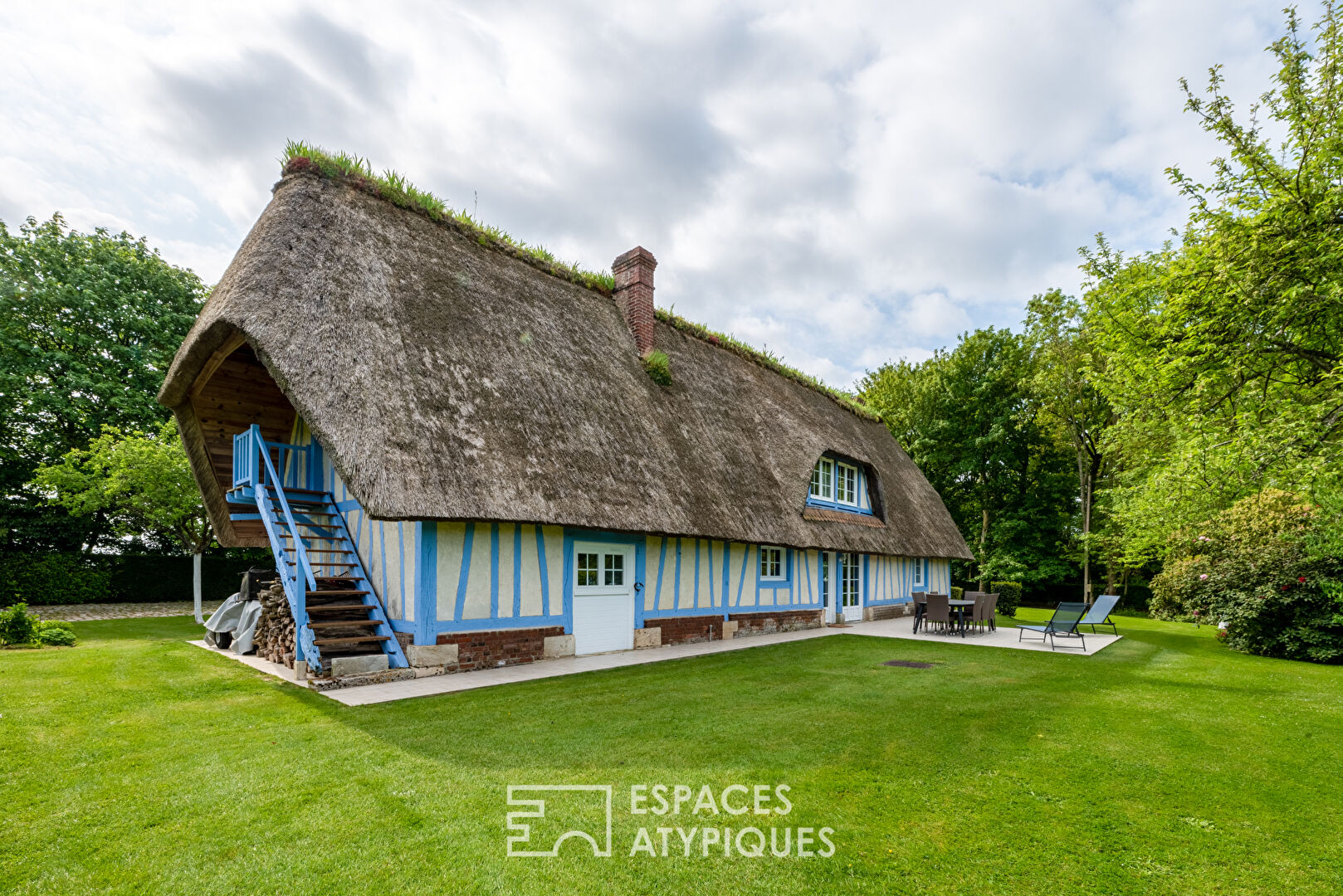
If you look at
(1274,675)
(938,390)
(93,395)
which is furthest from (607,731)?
(938,390)

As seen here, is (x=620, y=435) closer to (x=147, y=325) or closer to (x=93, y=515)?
(x=93, y=515)

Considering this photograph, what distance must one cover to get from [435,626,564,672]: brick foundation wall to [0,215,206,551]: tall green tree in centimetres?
1481

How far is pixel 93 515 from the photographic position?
16.8m

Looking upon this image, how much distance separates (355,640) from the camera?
22.1 ft

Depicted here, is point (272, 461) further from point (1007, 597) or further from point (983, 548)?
point (983, 548)

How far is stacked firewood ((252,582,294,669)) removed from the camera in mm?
7336

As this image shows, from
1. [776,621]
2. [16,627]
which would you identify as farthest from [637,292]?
[16,627]

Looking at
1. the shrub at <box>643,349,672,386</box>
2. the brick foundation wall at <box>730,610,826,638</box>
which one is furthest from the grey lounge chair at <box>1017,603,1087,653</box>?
the shrub at <box>643,349,672,386</box>

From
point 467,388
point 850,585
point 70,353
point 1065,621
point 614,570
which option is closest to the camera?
point 467,388

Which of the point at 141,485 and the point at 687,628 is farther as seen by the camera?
the point at 141,485

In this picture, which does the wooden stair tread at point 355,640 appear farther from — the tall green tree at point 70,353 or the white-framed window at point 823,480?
the tall green tree at point 70,353

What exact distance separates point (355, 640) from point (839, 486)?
10.8 meters

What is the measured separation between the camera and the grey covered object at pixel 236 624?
8188 millimetres

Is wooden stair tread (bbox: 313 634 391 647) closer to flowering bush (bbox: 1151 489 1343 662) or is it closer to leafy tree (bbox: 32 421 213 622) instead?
leafy tree (bbox: 32 421 213 622)
